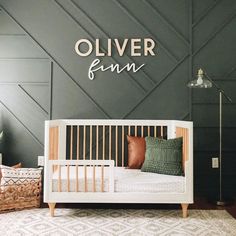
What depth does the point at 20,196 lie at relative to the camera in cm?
276

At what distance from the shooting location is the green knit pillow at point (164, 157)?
107 inches

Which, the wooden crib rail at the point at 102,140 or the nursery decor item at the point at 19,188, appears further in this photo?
the wooden crib rail at the point at 102,140

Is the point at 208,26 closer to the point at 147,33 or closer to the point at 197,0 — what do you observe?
the point at 197,0

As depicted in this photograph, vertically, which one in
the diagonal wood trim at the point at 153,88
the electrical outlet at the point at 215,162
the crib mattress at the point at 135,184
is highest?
the diagonal wood trim at the point at 153,88

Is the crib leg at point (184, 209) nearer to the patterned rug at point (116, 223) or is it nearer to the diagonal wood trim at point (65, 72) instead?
the patterned rug at point (116, 223)

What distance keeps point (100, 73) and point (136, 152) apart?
1.00 m

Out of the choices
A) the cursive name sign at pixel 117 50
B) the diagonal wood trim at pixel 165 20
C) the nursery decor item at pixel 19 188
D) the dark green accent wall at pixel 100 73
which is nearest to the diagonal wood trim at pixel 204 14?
the dark green accent wall at pixel 100 73

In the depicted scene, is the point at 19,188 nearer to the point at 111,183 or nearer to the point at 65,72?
the point at 111,183


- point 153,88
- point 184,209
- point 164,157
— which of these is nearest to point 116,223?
point 184,209

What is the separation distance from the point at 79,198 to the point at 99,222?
0.27 meters

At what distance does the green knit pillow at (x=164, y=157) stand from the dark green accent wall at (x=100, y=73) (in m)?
0.62

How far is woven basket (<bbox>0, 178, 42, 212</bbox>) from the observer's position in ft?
8.82

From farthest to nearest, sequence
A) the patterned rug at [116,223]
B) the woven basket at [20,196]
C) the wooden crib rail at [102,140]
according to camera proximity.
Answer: the wooden crib rail at [102,140] < the woven basket at [20,196] < the patterned rug at [116,223]

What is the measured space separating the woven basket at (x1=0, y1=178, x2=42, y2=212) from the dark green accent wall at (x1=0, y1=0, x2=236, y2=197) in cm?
60
